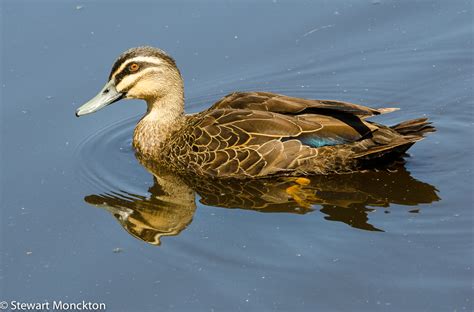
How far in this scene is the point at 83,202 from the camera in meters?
10.7

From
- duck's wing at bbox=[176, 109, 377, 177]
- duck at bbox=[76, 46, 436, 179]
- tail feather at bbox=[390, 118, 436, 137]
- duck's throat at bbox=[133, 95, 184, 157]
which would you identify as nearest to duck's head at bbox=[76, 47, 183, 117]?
duck's throat at bbox=[133, 95, 184, 157]

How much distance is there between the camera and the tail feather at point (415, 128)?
10867 millimetres

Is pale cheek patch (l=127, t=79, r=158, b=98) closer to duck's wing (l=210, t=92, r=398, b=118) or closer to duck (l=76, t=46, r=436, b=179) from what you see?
duck (l=76, t=46, r=436, b=179)

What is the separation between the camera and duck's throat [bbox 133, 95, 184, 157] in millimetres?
11672

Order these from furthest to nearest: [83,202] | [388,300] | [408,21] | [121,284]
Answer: [408,21] < [83,202] < [121,284] < [388,300]

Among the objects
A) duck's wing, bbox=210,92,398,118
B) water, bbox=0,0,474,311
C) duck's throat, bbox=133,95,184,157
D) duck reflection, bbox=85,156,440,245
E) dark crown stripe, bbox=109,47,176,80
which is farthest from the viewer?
duck's throat, bbox=133,95,184,157

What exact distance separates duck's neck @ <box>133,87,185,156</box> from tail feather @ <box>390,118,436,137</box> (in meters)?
2.62

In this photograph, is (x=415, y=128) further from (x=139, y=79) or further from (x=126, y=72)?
(x=126, y=72)

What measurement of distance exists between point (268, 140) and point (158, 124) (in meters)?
1.60

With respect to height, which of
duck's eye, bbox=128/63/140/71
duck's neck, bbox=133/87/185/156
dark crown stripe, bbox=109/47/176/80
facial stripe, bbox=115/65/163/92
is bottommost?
duck's neck, bbox=133/87/185/156

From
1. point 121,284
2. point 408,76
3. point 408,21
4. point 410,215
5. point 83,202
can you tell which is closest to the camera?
point 121,284

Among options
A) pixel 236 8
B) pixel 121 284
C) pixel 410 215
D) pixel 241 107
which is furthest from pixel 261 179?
pixel 236 8

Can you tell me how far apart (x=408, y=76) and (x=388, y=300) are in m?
5.14

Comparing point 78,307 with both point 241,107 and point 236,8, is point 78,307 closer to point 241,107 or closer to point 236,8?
point 241,107
